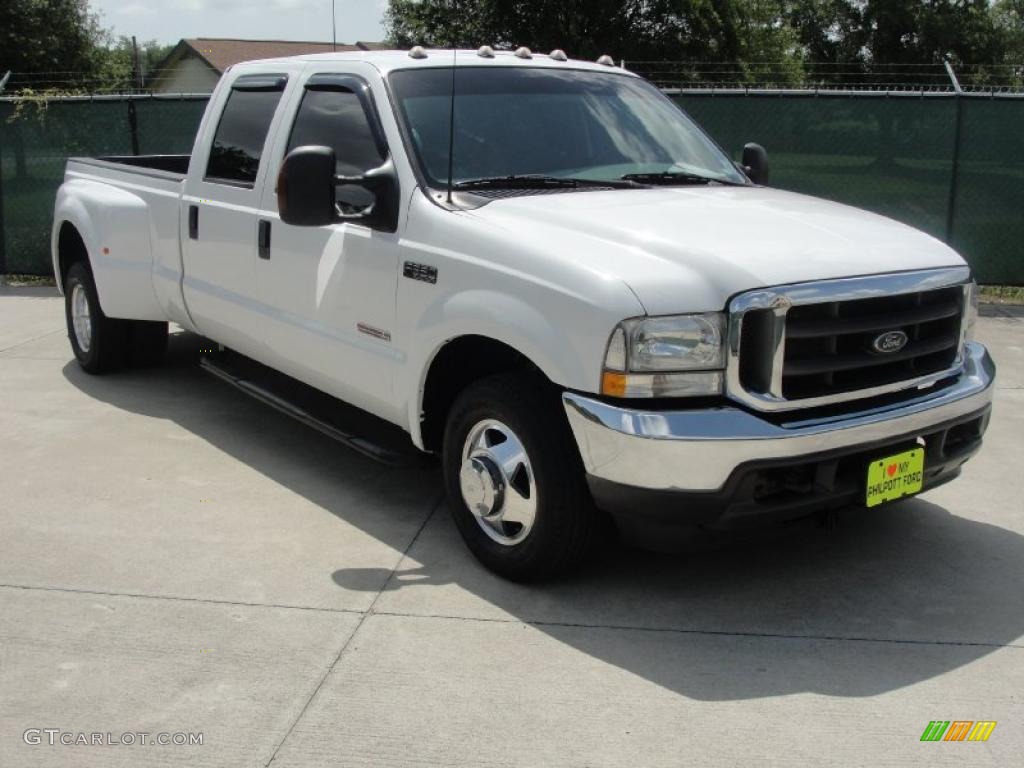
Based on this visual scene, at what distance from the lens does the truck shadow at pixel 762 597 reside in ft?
13.0

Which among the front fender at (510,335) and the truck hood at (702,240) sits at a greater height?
the truck hood at (702,240)

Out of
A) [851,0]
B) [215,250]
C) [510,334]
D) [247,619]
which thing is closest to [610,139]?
[510,334]

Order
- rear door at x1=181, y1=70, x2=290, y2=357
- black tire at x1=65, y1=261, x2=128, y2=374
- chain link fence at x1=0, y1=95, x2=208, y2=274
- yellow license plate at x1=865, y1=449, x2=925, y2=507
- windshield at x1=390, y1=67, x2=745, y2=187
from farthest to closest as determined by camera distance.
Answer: chain link fence at x1=0, y1=95, x2=208, y2=274 < black tire at x1=65, y1=261, x2=128, y2=374 < rear door at x1=181, y1=70, x2=290, y2=357 < windshield at x1=390, y1=67, x2=745, y2=187 < yellow license plate at x1=865, y1=449, x2=925, y2=507

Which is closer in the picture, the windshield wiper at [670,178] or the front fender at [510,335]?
the front fender at [510,335]

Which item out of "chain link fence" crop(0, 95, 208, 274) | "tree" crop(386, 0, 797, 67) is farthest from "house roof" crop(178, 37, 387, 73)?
"chain link fence" crop(0, 95, 208, 274)

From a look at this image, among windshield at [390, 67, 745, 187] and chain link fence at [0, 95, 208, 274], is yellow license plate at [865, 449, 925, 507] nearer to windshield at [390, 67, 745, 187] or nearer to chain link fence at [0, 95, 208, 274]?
windshield at [390, 67, 745, 187]

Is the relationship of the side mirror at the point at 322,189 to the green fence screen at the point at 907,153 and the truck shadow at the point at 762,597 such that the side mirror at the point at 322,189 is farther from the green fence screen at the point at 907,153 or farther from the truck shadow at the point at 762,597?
the green fence screen at the point at 907,153

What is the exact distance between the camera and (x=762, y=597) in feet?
14.8

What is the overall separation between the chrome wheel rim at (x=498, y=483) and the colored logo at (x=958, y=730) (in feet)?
4.97

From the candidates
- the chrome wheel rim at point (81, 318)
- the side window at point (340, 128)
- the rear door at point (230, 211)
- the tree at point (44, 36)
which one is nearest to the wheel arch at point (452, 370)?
the side window at point (340, 128)

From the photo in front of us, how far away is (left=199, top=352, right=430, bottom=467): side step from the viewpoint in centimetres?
518

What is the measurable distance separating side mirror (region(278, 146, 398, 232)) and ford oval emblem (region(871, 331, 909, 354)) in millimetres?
1954

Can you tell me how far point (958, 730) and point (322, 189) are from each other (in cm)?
300

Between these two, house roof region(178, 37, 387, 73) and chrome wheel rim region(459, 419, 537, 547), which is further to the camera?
house roof region(178, 37, 387, 73)
